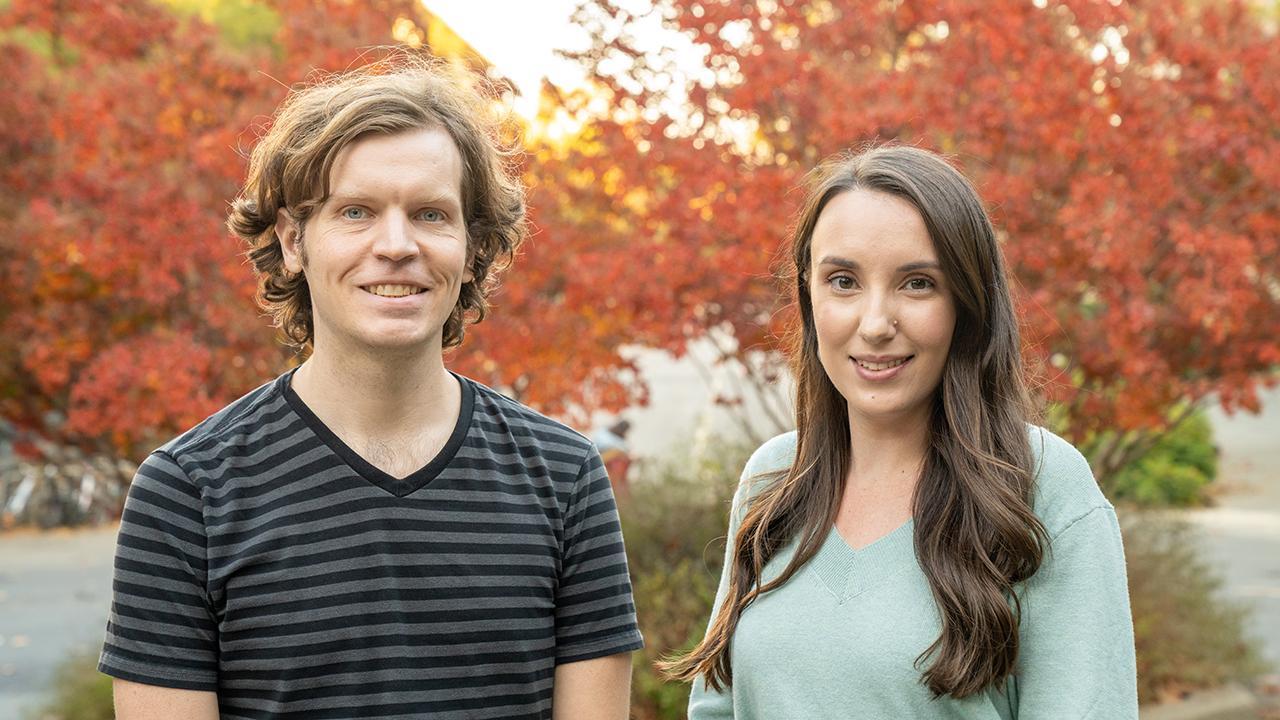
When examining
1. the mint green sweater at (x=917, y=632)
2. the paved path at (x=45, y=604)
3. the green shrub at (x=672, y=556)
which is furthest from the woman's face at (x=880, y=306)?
the paved path at (x=45, y=604)

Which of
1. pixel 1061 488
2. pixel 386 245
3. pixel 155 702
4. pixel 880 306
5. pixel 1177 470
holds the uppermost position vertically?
pixel 1177 470

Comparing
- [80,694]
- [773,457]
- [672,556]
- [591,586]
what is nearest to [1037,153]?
[672,556]

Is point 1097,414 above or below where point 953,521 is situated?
above

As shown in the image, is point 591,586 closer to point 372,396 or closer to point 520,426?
point 520,426

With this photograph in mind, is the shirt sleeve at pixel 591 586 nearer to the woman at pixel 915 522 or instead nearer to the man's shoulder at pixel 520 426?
the man's shoulder at pixel 520 426

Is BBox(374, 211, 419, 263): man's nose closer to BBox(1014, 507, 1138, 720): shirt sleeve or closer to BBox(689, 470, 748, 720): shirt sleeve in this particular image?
BBox(689, 470, 748, 720): shirt sleeve

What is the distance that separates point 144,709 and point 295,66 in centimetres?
520

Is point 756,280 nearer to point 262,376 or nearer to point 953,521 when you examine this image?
point 262,376

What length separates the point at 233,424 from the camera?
246 cm

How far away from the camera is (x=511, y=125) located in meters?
3.09

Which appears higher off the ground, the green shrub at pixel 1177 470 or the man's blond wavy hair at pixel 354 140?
the green shrub at pixel 1177 470

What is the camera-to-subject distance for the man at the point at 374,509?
2.31 m

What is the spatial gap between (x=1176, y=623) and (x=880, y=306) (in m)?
5.58

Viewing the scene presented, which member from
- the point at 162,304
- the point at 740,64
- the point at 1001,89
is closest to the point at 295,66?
the point at 162,304
